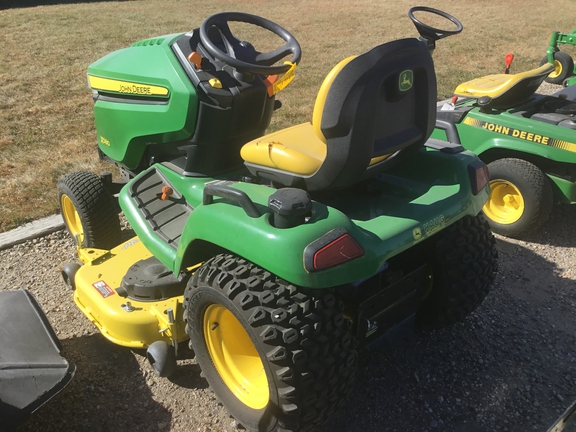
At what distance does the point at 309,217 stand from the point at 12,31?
12.1 m

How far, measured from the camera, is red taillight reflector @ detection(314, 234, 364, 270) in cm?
162

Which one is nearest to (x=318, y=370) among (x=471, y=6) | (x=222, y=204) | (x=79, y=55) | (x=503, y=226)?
(x=222, y=204)

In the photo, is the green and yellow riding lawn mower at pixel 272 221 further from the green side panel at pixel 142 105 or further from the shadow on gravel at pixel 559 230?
the shadow on gravel at pixel 559 230

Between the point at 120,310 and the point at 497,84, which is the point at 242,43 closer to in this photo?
the point at 120,310

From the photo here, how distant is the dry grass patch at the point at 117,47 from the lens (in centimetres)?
463

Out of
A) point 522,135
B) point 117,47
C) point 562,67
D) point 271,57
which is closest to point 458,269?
point 271,57

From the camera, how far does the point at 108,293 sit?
8.11 ft

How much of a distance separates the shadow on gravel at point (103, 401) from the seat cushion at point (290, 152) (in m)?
1.10

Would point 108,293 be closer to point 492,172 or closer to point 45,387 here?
point 45,387

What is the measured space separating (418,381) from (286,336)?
92 cm

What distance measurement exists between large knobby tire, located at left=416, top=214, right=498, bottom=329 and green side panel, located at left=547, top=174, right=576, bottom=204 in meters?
1.34

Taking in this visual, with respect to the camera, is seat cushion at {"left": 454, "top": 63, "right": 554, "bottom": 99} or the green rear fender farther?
seat cushion at {"left": 454, "top": 63, "right": 554, "bottom": 99}

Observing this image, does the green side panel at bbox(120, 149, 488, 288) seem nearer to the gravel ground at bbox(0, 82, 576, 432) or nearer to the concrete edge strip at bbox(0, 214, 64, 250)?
the gravel ground at bbox(0, 82, 576, 432)

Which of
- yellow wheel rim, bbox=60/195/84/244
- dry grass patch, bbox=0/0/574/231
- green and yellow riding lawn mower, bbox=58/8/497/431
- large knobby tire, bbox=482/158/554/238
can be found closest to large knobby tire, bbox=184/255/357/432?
green and yellow riding lawn mower, bbox=58/8/497/431
